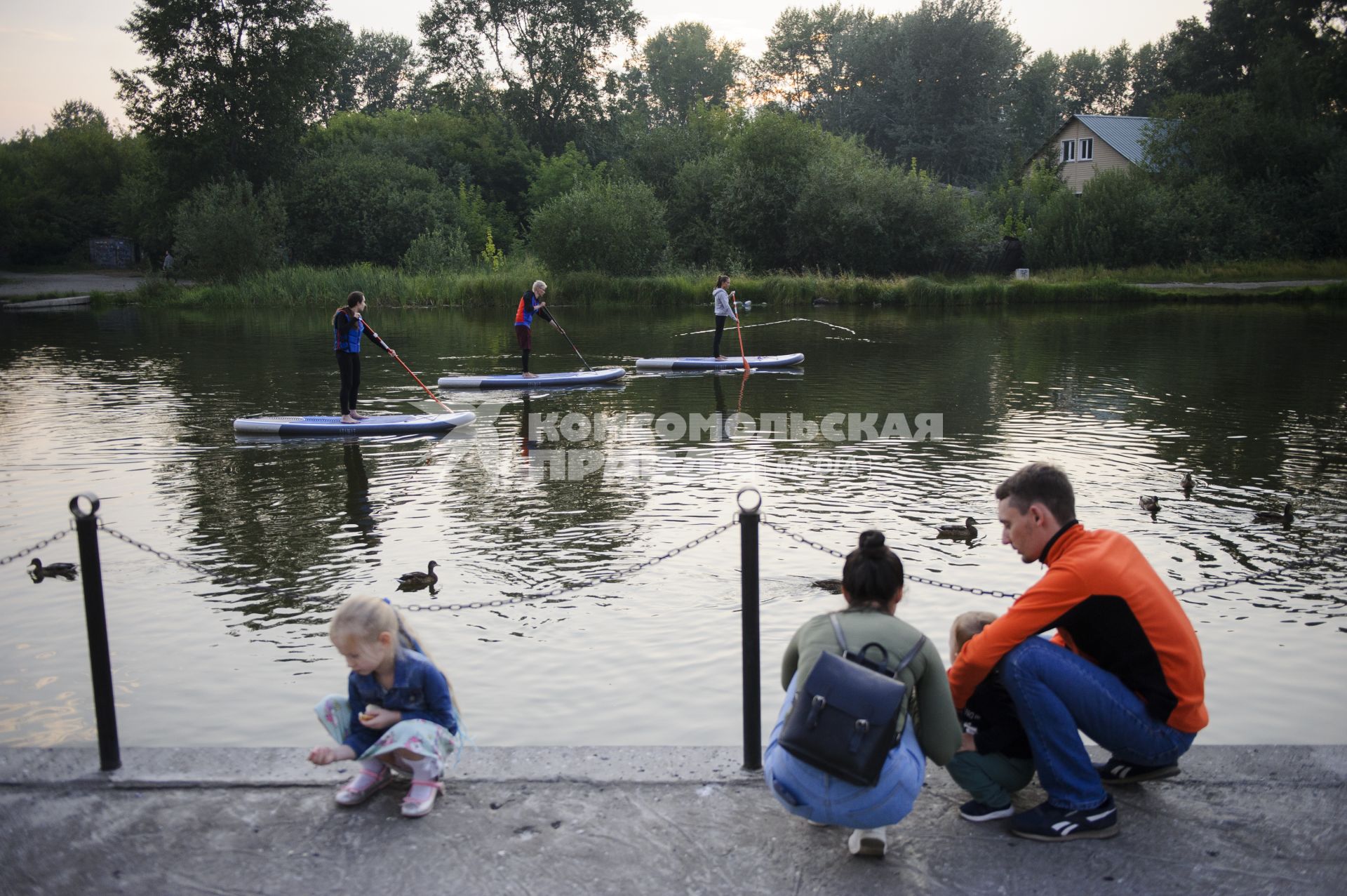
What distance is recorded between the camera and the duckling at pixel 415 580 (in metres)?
8.23

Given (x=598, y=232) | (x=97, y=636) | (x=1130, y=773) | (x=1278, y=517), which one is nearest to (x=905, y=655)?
(x=1130, y=773)

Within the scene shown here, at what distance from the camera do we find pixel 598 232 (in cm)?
4316

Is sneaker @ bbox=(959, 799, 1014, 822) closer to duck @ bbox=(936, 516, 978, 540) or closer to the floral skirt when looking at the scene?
the floral skirt

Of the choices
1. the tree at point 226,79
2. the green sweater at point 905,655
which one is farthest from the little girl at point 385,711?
the tree at point 226,79

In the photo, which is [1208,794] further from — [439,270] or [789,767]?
[439,270]

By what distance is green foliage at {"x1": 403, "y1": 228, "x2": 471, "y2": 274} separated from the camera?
45969 millimetres

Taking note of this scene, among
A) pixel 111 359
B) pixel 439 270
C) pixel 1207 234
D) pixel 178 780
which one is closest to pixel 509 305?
pixel 439 270

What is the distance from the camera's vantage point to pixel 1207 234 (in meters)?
44.7

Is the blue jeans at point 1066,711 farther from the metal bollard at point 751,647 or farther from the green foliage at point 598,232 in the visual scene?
the green foliage at point 598,232

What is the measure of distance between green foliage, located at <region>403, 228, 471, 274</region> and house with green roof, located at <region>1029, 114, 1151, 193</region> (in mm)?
33436

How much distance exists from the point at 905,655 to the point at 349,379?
502 inches

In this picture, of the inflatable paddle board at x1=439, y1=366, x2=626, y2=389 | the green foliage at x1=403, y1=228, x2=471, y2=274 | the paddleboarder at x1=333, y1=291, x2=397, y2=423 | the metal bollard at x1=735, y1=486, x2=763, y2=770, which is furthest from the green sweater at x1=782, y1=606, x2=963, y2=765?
the green foliage at x1=403, y1=228, x2=471, y2=274

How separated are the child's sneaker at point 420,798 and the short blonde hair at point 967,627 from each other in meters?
1.99

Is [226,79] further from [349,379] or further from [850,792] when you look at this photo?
[850,792]
